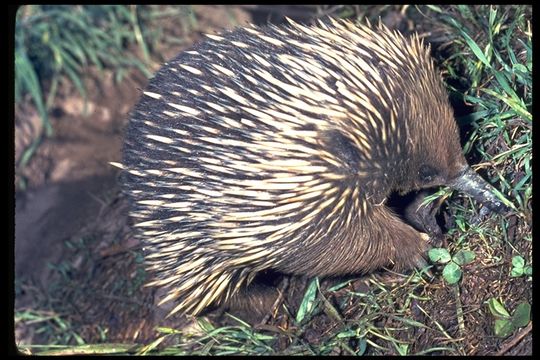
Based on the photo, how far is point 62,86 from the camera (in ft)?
16.4

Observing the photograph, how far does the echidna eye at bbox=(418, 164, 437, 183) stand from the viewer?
2.62 meters

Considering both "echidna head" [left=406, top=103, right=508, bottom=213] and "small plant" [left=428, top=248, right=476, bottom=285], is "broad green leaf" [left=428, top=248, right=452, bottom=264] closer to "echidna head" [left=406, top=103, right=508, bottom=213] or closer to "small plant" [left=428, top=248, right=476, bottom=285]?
"small plant" [left=428, top=248, right=476, bottom=285]

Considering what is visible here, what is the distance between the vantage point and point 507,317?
2.48 m

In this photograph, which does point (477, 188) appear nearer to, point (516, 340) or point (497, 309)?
point (497, 309)

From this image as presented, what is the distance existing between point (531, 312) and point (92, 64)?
3.44 meters

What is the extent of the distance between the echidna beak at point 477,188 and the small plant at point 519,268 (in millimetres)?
194

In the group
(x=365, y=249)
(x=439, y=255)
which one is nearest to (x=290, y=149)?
(x=365, y=249)

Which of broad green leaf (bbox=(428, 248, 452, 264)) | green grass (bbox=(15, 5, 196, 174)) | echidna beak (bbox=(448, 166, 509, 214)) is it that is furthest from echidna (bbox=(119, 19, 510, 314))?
green grass (bbox=(15, 5, 196, 174))

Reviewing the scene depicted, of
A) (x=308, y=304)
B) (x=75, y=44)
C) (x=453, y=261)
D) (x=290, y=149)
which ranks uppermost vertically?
(x=290, y=149)

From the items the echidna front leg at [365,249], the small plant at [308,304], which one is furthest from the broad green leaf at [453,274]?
the small plant at [308,304]

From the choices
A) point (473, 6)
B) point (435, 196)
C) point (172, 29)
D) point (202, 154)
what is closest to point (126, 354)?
point (202, 154)

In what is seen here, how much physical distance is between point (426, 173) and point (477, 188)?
200 millimetres
